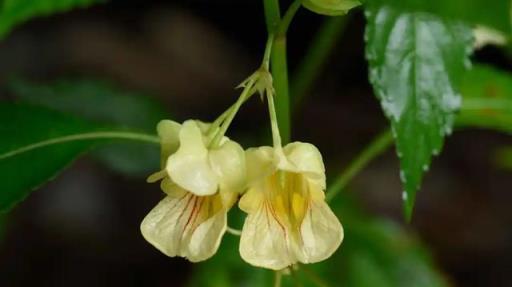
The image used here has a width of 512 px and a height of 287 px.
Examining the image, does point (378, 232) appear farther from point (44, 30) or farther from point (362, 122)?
point (44, 30)

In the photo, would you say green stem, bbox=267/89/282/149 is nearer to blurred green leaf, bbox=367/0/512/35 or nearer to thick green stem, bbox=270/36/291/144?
thick green stem, bbox=270/36/291/144

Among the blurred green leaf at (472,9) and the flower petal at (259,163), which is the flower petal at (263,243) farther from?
the blurred green leaf at (472,9)

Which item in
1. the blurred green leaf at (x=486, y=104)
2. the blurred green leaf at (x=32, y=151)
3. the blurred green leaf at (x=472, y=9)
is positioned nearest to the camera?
the blurred green leaf at (x=472, y=9)

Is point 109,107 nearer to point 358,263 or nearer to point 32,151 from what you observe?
point 358,263

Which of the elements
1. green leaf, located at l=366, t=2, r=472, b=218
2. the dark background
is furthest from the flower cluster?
the dark background

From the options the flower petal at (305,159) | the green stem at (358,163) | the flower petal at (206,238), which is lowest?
the green stem at (358,163)

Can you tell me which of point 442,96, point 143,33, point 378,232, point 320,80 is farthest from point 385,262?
point 143,33

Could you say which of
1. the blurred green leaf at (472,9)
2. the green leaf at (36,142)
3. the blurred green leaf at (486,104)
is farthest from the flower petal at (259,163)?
the blurred green leaf at (486,104)

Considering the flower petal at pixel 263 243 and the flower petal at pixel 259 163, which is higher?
the flower petal at pixel 259 163
